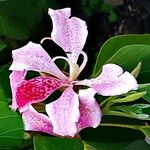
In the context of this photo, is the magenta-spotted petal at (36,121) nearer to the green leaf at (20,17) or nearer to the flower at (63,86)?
the flower at (63,86)


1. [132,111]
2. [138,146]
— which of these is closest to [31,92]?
[132,111]

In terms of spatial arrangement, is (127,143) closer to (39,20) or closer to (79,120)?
(79,120)

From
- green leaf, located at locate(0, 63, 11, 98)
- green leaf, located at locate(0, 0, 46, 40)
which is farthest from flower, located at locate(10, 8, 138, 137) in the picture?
green leaf, located at locate(0, 0, 46, 40)

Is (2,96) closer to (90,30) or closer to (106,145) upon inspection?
(106,145)

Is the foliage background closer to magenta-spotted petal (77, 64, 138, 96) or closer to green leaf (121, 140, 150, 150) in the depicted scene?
green leaf (121, 140, 150, 150)

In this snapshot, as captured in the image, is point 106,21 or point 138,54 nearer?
point 138,54

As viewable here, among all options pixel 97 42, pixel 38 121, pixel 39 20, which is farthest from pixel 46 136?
pixel 97 42
